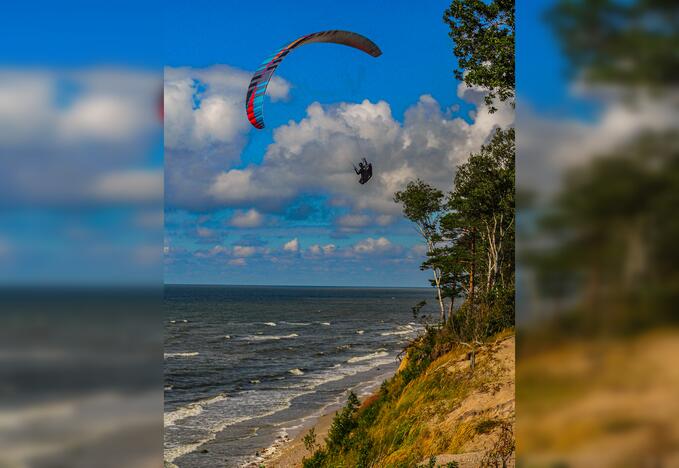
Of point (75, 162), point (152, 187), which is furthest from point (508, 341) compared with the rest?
point (152, 187)

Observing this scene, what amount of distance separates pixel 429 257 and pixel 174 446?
883 cm

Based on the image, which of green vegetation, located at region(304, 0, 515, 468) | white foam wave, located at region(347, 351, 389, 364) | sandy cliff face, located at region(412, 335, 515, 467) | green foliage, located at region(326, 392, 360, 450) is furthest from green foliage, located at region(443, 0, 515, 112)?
white foam wave, located at region(347, 351, 389, 364)

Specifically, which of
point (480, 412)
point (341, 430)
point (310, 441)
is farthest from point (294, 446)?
point (480, 412)

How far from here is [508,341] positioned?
29.5 ft

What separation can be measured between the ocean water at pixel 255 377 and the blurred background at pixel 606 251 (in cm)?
1361

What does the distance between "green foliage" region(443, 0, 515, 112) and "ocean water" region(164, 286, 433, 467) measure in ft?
27.6

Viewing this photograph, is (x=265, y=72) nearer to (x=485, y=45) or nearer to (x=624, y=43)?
(x=485, y=45)

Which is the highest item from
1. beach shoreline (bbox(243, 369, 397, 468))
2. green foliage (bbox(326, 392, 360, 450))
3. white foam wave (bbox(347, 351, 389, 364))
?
green foliage (bbox(326, 392, 360, 450))

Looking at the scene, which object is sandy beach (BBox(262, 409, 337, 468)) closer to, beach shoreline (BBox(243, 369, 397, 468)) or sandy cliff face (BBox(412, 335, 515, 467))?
beach shoreline (BBox(243, 369, 397, 468))

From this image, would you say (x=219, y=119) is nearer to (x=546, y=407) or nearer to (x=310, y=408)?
(x=310, y=408)

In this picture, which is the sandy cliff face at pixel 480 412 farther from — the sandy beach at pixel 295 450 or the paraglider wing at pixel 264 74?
the paraglider wing at pixel 264 74

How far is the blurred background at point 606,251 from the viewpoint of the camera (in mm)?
660

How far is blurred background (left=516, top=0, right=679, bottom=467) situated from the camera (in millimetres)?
660

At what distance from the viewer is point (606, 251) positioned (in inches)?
27.8
